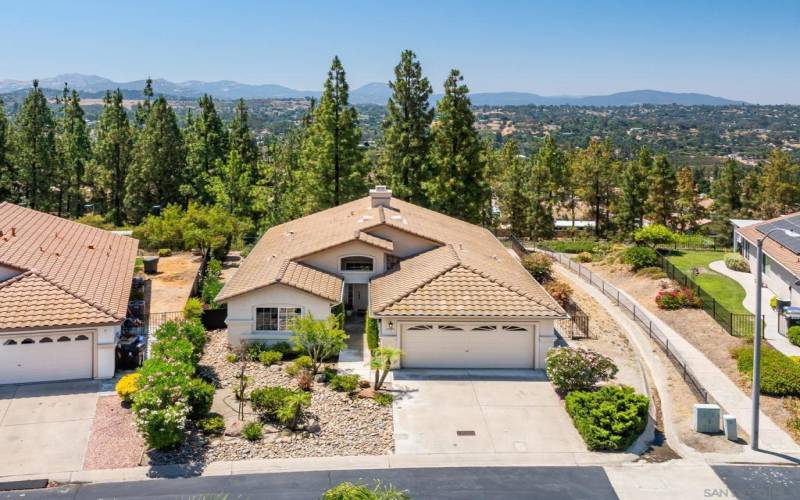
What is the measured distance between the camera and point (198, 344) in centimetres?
2730

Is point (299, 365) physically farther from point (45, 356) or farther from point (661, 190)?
point (661, 190)

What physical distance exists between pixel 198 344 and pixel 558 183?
52.0 m

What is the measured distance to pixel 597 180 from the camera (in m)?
69.1

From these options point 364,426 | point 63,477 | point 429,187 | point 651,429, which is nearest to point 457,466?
point 364,426

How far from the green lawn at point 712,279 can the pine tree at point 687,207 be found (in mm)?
16246

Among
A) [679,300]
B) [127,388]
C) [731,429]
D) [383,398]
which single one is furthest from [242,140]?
[731,429]

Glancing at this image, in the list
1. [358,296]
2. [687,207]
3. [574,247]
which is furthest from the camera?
[687,207]

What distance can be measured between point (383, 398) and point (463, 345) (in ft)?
15.3

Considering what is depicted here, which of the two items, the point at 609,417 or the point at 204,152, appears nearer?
the point at 609,417

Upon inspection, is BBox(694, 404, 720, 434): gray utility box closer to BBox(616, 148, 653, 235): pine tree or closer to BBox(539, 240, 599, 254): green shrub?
BBox(539, 240, 599, 254): green shrub

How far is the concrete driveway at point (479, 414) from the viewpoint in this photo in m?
21.1

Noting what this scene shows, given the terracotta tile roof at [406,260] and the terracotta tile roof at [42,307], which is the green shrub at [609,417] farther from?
the terracotta tile roof at [42,307]

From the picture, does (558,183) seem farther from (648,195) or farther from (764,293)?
(764,293)

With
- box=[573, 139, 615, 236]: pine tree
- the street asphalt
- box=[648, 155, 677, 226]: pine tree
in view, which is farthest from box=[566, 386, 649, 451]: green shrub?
box=[573, 139, 615, 236]: pine tree
